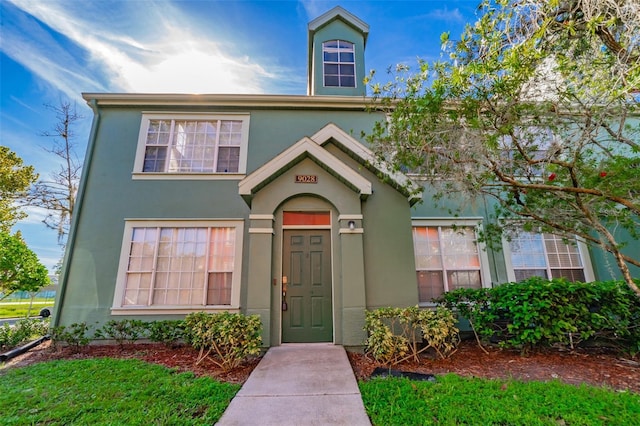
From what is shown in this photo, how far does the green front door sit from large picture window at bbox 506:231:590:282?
5.88 m

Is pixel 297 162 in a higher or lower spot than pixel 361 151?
lower

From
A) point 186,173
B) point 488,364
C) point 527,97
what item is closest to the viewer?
point 527,97

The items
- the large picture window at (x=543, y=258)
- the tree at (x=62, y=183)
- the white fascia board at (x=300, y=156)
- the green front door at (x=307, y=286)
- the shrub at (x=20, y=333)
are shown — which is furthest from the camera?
the tree at (x=62, y=183)

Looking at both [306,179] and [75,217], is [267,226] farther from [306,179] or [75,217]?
[75,217]

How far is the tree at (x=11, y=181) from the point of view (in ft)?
47.5

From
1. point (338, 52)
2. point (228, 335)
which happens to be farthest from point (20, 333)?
point (338, 52)

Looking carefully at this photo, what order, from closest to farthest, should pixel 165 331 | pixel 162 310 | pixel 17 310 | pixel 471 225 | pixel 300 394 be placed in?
1. pixel 300 394
2. pixel 165 331
3. pixel 162 310
4. pixel 471 225
5. pixel 17 310

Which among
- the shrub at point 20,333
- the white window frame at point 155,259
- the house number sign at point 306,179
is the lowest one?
the shrub at point 20,333

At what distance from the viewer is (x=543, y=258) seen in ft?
26.8

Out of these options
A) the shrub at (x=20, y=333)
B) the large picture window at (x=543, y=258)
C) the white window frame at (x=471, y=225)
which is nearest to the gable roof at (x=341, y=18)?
the white window frame at (x=471, y=225)

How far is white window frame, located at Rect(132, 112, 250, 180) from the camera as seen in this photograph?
8117mm

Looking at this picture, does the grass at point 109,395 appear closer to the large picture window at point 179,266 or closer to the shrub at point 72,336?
the shrub at point 72,336

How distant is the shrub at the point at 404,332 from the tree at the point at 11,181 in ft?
64.3

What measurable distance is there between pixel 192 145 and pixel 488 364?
959 cm
